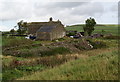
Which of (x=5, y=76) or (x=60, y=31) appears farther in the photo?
(x=60, y=31)

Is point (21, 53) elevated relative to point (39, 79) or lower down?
lower down

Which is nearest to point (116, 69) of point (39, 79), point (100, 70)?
point (100, 70)

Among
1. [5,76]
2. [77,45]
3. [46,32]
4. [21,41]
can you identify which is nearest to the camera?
[5,76]

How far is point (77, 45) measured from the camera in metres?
30.6

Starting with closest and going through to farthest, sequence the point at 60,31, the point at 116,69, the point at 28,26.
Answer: the point at 116,69 < the point at 60,31 < the point at 28,26

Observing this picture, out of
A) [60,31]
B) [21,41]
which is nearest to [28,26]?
[60,31]

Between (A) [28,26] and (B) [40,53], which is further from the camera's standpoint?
(A) [28,26]

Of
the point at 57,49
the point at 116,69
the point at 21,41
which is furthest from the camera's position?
the point at 21,41

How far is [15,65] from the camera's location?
12727mm

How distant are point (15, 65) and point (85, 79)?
8.39 m

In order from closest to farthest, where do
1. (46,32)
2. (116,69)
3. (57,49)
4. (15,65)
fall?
(116,69) < (15,65) < (57,49) < (46,32)

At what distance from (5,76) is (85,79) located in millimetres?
5501

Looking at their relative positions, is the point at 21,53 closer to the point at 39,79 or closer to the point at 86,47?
the point at 86,47

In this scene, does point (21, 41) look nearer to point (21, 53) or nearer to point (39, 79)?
point (21, 53)
